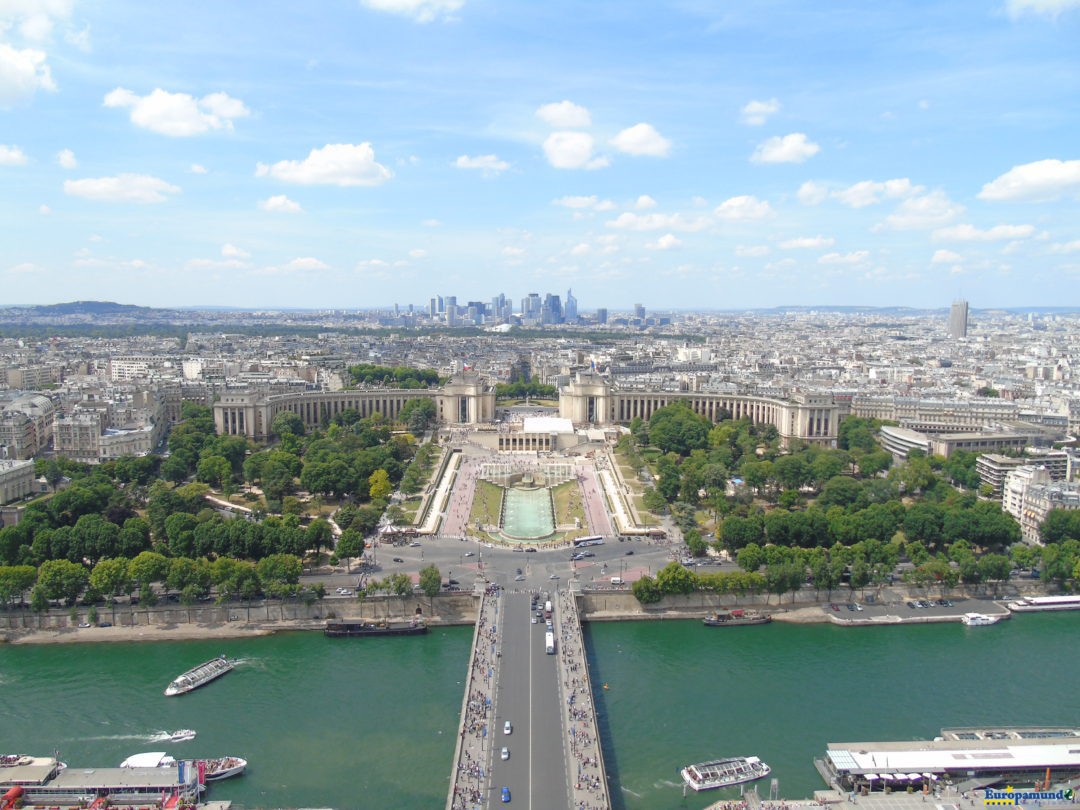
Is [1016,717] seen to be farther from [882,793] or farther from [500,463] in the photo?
[500,463]

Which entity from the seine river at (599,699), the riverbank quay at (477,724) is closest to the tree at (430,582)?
the seine river at (599,699)

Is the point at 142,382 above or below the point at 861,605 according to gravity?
above

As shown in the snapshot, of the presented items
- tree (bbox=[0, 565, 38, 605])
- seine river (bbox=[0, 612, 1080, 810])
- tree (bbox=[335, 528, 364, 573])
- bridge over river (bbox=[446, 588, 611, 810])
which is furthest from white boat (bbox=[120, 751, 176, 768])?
tree (bbox=[335, 528, 364, 573])

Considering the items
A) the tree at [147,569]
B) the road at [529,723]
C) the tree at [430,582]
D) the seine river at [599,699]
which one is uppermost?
the tree at [147,569]

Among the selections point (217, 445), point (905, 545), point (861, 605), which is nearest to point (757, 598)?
point (861, 605)

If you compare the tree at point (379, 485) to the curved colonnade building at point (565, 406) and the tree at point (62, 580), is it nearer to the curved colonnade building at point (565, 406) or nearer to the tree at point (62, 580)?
the tree at point (62, 580)

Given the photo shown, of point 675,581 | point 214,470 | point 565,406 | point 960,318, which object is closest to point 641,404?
point 565,406
